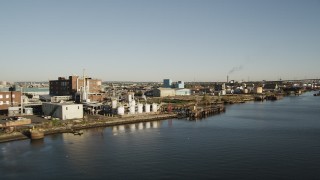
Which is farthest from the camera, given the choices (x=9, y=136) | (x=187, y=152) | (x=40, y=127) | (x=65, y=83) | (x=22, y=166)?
(x=65, y=83)

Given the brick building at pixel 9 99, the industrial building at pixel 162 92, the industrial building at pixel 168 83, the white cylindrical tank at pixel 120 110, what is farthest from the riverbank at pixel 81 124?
the industrial building at pixel 168 83

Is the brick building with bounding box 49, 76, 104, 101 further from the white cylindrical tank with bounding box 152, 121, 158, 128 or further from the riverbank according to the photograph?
the white cylindrical tank with bounding box 152, 121, 158, 128

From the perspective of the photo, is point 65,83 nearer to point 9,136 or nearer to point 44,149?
point 9,136

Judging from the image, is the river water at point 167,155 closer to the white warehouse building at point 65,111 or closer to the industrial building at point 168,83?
the white warehouse building at point 65,111

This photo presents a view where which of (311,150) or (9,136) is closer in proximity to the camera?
(311,150)

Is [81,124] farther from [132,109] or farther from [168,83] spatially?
[168,83]

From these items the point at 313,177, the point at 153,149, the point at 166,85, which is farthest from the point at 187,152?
the point at 166,85

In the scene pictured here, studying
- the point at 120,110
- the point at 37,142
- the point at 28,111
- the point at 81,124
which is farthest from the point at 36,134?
the point at 120,110
